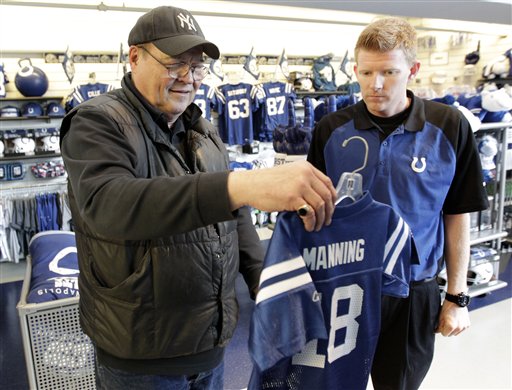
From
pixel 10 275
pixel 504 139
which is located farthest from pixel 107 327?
pixel 10 275

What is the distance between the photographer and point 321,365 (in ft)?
3.98

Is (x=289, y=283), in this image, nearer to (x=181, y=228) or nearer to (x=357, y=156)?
(x=181, y=228)

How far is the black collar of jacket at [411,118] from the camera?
5.35 feet

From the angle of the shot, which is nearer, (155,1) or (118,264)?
(118,264)

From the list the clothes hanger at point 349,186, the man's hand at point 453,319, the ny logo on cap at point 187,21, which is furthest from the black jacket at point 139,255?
the man's hand at point 453,319

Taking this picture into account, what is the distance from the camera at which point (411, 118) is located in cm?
164

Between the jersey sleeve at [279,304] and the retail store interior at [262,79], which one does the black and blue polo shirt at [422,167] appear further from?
the retail store interior at [262,79]

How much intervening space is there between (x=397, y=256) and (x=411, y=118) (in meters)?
0.61

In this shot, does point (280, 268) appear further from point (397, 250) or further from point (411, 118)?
point (411, 118)

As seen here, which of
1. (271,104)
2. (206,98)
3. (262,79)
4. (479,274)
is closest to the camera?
(479,274)

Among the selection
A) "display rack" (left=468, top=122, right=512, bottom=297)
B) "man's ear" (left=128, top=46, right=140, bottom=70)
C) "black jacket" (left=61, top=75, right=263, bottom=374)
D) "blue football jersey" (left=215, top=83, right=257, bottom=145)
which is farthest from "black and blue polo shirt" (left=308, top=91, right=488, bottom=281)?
"blue football jersey" (left=215, top=83, right=257, bottom=145)

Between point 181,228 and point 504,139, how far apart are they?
445cm

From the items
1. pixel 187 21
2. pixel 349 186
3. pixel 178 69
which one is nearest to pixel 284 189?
pixel 349 186

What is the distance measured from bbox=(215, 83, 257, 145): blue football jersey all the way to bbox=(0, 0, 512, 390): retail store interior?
17cm
